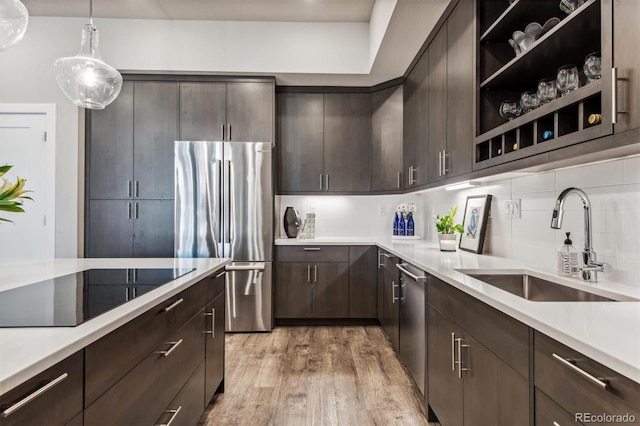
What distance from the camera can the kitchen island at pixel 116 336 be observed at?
31.2 inches

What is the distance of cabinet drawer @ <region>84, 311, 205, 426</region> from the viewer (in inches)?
41.9

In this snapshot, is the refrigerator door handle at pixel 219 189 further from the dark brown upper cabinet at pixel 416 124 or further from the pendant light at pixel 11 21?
the pendant light at pixel 11 21

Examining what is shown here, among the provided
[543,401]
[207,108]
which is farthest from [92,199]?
[543,401]

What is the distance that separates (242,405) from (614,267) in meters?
2.08

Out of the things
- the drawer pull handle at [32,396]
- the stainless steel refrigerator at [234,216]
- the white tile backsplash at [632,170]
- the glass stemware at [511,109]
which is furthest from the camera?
the stainless steel refrigerator at [234,216]

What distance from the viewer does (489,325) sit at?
1350 mm

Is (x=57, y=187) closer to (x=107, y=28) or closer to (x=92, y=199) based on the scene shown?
(x=92, y=199)

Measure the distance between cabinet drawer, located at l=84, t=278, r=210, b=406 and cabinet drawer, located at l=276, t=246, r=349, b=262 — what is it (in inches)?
85.8

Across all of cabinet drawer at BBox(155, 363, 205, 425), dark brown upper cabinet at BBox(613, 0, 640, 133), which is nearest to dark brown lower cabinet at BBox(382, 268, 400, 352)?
cabinet drawer at BBox(155, 363, 205, 425)

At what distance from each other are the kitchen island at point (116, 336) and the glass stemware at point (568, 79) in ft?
5.92

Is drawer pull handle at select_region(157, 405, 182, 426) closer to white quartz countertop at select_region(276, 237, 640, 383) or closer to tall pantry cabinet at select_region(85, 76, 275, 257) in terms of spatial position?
white quartz countertop at select_region(276, 237, 640, 383)

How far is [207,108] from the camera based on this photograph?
3922mm

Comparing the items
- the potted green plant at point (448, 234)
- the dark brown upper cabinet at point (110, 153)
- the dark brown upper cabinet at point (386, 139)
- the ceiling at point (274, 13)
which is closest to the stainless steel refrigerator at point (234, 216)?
the dark brown upper cabinet at point (110, 153)

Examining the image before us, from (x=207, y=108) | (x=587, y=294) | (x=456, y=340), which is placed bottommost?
(x=456, y=340)
